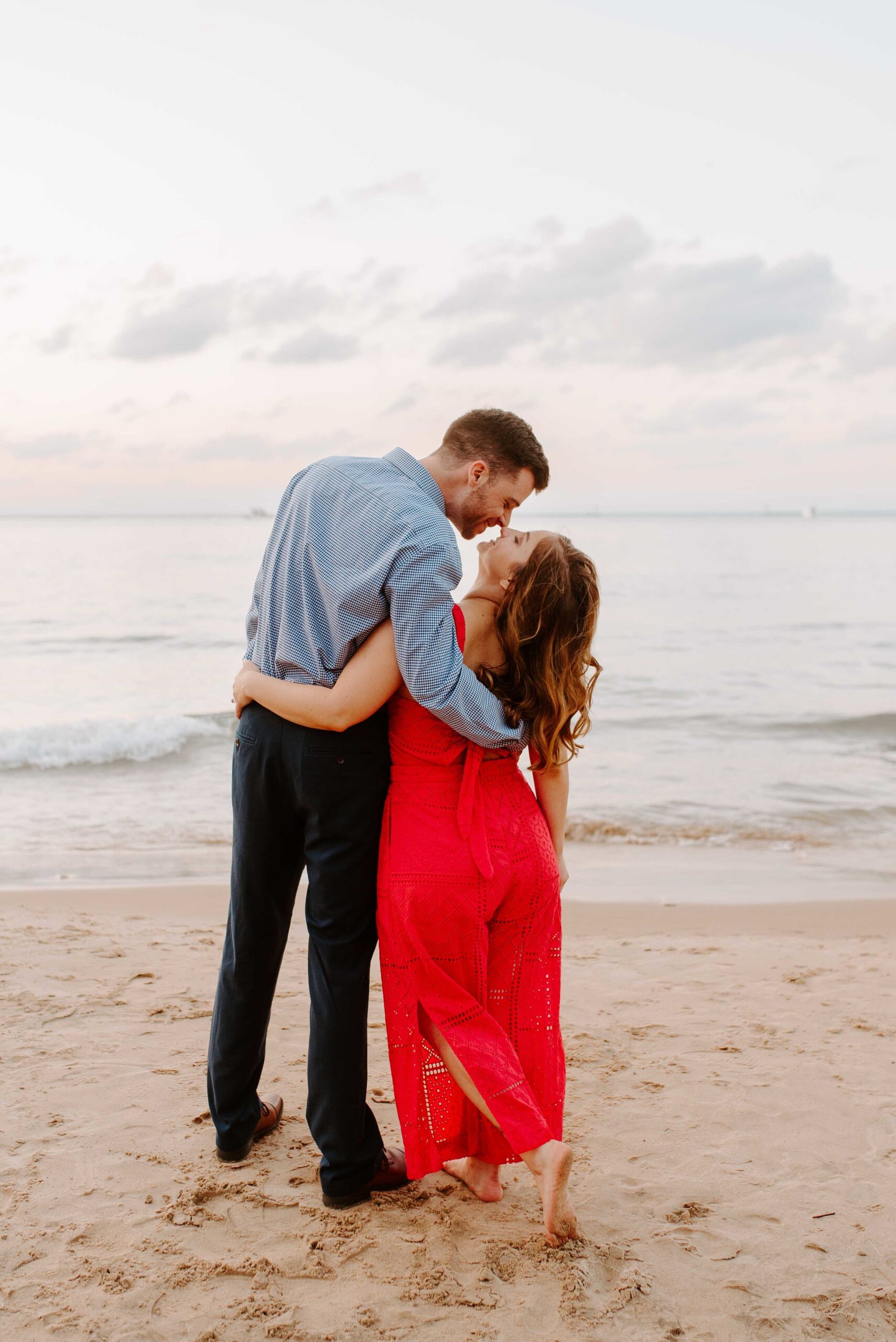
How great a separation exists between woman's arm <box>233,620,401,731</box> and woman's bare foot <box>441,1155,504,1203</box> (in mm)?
1301

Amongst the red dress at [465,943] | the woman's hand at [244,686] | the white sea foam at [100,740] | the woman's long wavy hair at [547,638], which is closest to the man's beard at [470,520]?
the woman's long wavy hair at [547,638]

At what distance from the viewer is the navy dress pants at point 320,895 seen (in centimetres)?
255

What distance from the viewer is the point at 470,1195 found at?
2807 millimetres

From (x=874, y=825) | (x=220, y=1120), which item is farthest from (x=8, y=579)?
(x=220, y=1120)

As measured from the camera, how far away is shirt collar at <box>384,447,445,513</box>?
262 cm

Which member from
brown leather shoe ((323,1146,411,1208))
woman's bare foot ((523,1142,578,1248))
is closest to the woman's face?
woman's bare foot ((523,1142,578,1248))

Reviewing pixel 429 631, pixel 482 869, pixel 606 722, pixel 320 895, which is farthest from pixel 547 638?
pixel 606 722

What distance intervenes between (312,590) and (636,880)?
4.67 meters

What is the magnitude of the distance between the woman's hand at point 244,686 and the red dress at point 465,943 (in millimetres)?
358

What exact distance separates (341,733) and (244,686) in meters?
0.29

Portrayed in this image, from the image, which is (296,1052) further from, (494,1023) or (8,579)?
(8,579)

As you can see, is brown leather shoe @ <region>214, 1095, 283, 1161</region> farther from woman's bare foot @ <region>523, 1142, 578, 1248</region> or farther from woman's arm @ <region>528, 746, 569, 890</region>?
woman's arm @ <region>528, 746, 569, 890</region>

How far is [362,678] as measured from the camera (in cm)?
241

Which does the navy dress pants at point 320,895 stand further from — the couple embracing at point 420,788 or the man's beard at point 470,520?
the man's beard at point 470,520
